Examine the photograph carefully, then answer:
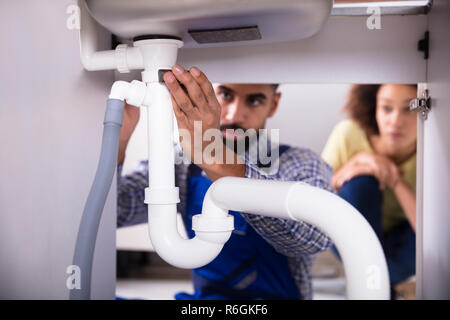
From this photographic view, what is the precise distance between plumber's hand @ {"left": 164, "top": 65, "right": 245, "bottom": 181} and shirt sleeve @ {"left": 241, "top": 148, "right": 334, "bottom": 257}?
119 millimetres

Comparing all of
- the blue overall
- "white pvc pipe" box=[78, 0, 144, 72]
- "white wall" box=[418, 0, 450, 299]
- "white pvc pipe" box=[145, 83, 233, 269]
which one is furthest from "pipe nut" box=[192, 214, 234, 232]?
the blue overall

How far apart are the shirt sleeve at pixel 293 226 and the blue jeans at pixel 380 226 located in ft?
2.43

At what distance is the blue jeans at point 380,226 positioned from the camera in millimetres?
1781

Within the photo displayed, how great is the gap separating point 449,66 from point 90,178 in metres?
0.55

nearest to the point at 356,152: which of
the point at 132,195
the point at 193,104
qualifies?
the point at 132,195

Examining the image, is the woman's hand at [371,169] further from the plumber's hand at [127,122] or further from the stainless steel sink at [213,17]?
the stainless steel sink at [213,17]

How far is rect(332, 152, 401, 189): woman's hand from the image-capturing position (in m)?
1.82

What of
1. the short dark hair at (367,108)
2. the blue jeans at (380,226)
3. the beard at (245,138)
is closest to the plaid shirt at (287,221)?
the beard at (245,138)

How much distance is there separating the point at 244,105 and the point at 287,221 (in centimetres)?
58

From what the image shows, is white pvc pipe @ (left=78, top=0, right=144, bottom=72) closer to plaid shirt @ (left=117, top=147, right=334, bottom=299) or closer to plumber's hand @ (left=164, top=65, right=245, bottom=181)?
plumber's hand @ (left=164, top=65, right=245, bottom=181)

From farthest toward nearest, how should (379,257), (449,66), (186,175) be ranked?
(186,175) → (449,66) → (379,257)

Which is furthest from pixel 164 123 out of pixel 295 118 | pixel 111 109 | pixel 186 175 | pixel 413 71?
pixel 295 118
